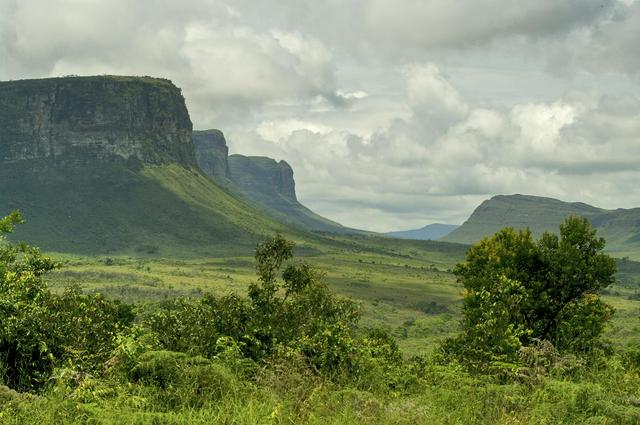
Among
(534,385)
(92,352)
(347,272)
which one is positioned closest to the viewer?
(534,385)

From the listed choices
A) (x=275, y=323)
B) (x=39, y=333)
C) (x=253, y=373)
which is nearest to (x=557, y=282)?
(x=275, y=323)

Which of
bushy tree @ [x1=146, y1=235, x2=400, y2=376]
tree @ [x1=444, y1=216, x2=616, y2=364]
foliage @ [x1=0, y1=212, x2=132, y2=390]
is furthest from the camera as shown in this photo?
tree @ [x1=444, y1=216, x2=616, y2=364]

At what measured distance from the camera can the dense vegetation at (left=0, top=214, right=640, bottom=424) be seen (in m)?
8.12

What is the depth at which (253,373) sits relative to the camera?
35.5 ft

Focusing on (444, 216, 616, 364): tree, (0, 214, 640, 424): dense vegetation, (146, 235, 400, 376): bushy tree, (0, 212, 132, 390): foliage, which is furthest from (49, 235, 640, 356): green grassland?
(0, 212, 132, 390): foliage

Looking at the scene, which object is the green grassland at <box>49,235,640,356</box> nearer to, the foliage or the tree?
the tree

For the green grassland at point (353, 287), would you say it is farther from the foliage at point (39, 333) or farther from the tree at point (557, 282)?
the foliage at point (39, 333)

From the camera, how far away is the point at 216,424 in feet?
24.7

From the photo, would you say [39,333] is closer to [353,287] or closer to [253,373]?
[253,373]

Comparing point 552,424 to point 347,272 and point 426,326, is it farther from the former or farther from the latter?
point 347,272

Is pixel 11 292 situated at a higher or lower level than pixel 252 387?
higher

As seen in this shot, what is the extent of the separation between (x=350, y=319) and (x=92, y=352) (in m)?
8.94

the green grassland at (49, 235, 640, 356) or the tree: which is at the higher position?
the tree


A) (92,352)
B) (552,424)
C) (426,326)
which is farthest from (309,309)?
(426,326)
